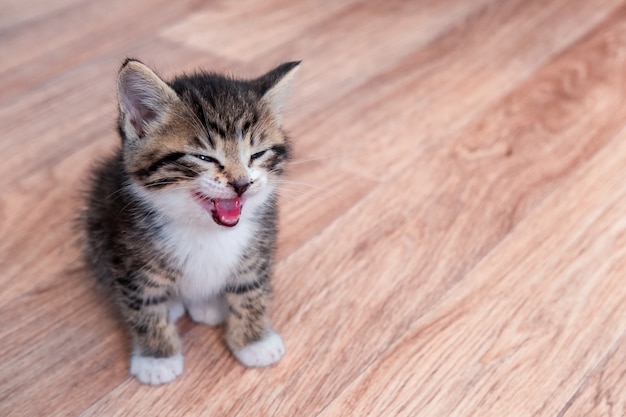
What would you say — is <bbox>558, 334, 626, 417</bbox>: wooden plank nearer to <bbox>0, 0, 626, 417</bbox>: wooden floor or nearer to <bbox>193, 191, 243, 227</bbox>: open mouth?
<bbox>0, 0, 626, 417</bbox>: wooden floor

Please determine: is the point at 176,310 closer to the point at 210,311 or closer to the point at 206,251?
the point at 210,311

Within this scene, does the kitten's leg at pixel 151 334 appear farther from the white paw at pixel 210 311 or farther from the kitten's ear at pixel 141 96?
the kitten's ear at pixel 141 96

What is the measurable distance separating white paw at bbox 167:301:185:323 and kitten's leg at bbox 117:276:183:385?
81 millimetres

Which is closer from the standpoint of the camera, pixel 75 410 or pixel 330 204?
pixel 75 410

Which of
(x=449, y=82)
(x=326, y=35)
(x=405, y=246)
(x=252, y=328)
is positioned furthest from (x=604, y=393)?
(x=326, y=35)

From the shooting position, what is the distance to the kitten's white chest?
1.19m

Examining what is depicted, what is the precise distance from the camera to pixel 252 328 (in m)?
1.28

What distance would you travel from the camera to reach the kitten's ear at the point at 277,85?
1.19 m

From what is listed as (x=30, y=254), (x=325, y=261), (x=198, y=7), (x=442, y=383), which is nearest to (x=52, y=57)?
(x=198, y=7)

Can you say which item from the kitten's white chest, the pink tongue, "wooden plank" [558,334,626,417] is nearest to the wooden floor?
"wooden plank" [558,334,626,417]

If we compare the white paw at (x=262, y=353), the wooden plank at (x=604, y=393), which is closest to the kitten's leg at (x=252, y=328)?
the white paw at (x=262, y=353)

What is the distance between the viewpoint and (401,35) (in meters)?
2.32

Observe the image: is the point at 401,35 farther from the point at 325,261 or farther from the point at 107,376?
the point at 107,376

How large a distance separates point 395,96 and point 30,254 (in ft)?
3.36
